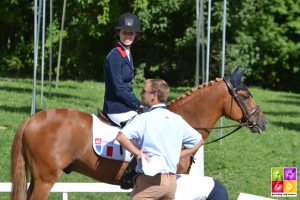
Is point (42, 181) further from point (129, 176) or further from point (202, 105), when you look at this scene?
point (202, 105)

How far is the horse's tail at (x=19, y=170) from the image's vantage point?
7.19 meters

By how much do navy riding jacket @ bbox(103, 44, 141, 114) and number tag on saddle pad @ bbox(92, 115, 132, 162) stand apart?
0.28 m

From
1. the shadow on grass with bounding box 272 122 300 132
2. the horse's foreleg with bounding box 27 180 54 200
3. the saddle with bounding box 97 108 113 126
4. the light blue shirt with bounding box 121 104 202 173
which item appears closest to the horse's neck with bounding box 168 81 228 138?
the saddle with bounding box 97 108 113 126

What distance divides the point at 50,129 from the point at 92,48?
24150 millimetres

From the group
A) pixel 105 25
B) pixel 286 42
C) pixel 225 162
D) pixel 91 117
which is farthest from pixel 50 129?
pixel 286 42

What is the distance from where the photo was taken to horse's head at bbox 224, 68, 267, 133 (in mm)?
7934

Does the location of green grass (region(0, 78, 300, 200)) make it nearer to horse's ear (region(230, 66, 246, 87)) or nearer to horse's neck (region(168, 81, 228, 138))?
horse's neck (region(168, 81, 228, 138))

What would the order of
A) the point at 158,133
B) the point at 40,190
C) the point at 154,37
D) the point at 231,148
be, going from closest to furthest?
the point at 158,133, the point at 40,190, the point at 231,148, the point at 154,37

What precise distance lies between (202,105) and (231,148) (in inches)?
229

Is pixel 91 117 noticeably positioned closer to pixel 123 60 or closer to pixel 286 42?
pixel 123 60

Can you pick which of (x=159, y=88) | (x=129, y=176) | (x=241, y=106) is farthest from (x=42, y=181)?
(x=241, y=106)

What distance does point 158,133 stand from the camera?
5.98 m
